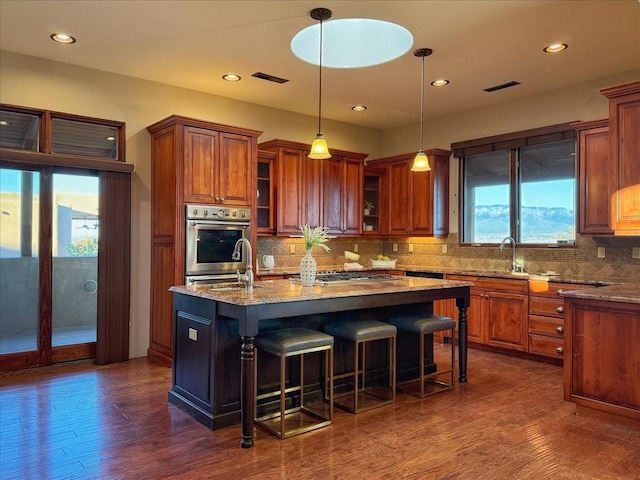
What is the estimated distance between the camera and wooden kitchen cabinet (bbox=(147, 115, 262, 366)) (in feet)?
15.2

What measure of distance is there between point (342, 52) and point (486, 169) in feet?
8.85

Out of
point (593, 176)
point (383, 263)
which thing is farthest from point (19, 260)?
point (593, 176)

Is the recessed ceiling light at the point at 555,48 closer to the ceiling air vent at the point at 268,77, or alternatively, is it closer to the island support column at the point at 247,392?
the ceiling air vent at the point at 268,77

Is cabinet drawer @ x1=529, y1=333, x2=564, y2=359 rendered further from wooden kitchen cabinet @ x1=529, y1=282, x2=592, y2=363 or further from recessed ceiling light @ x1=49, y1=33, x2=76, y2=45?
recessed ceiling light @ x1=49, y1=33, x2=76, y2=45

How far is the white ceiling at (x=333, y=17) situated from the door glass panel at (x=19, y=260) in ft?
4.12

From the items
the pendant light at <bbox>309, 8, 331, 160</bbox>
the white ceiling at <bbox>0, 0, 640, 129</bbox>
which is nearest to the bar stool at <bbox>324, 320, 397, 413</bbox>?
the pendant light at <bbox>309, 8, 331, 160</bbox>

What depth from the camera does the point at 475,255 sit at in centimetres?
616

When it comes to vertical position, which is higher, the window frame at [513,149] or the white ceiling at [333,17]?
the white ceiling at [333,17]

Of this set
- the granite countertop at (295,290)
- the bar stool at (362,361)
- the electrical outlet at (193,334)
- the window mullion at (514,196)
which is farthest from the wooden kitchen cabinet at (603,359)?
the electrical outlet at (193,334)

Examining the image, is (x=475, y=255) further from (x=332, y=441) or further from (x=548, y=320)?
(x=332, y=441)

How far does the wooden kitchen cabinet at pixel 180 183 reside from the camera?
4641mm

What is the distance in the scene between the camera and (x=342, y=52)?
454 cm

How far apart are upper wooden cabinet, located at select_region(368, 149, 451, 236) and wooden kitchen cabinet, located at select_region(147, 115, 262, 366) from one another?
2.37m

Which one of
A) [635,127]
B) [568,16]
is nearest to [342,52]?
[568,16]
